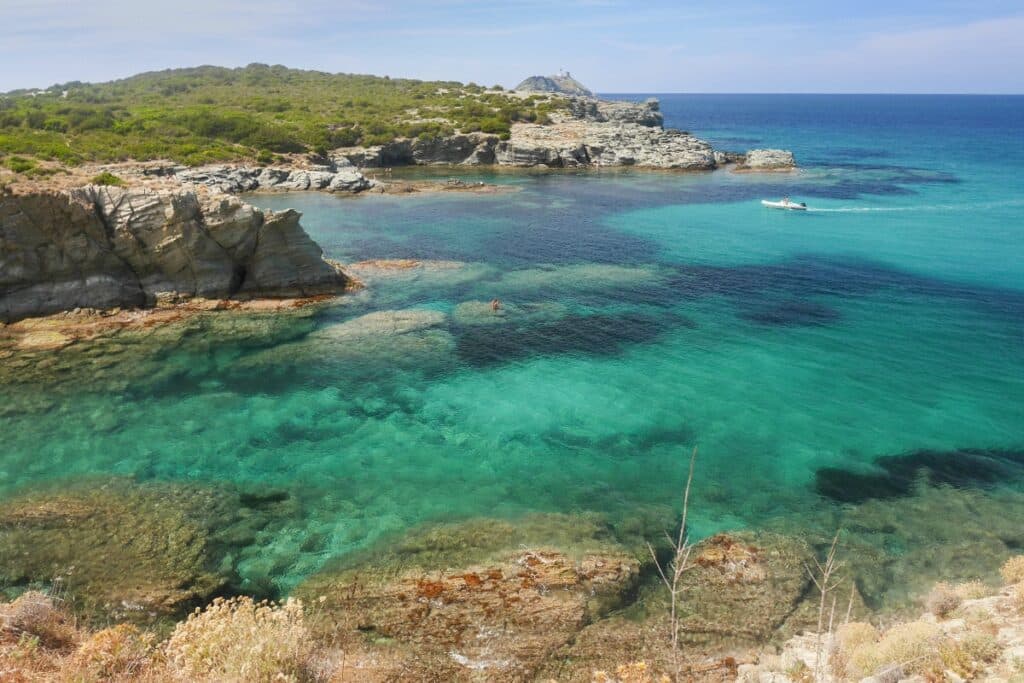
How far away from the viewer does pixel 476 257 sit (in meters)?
49.7

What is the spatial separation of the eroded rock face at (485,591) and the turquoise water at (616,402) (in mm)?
1216

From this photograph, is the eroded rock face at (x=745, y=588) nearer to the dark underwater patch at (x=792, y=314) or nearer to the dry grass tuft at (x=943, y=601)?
the dry grass tuft at (x=943, y=601)

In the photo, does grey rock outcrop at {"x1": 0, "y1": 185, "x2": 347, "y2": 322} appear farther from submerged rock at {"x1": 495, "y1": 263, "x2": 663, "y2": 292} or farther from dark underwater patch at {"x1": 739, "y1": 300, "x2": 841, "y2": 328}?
dark underwater patch at {"x1": 739, "y1": 300, "x2": 841, "y2": 328}

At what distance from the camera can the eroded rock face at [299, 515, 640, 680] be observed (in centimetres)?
1471

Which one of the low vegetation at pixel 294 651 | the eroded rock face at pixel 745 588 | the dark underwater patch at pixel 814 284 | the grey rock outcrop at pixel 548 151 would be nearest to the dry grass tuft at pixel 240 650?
the low vegetation at pixel 294 651

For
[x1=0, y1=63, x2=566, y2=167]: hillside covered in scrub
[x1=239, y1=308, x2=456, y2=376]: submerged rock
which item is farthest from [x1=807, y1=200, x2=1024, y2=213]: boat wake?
[x1=0, y1=63, x2=566, y2=167]: hillside covered in scrub

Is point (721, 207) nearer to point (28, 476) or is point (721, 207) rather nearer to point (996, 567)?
point (996, 567)

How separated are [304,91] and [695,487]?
6241 inches

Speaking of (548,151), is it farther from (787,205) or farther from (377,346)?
(377,346)

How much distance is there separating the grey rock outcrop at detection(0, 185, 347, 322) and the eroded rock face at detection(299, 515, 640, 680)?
26302 millimetres

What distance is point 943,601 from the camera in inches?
598

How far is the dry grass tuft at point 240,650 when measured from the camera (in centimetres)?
1066

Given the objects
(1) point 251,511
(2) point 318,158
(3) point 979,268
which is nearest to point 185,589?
(1) point 251,511

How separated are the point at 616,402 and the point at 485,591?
41.9ft
